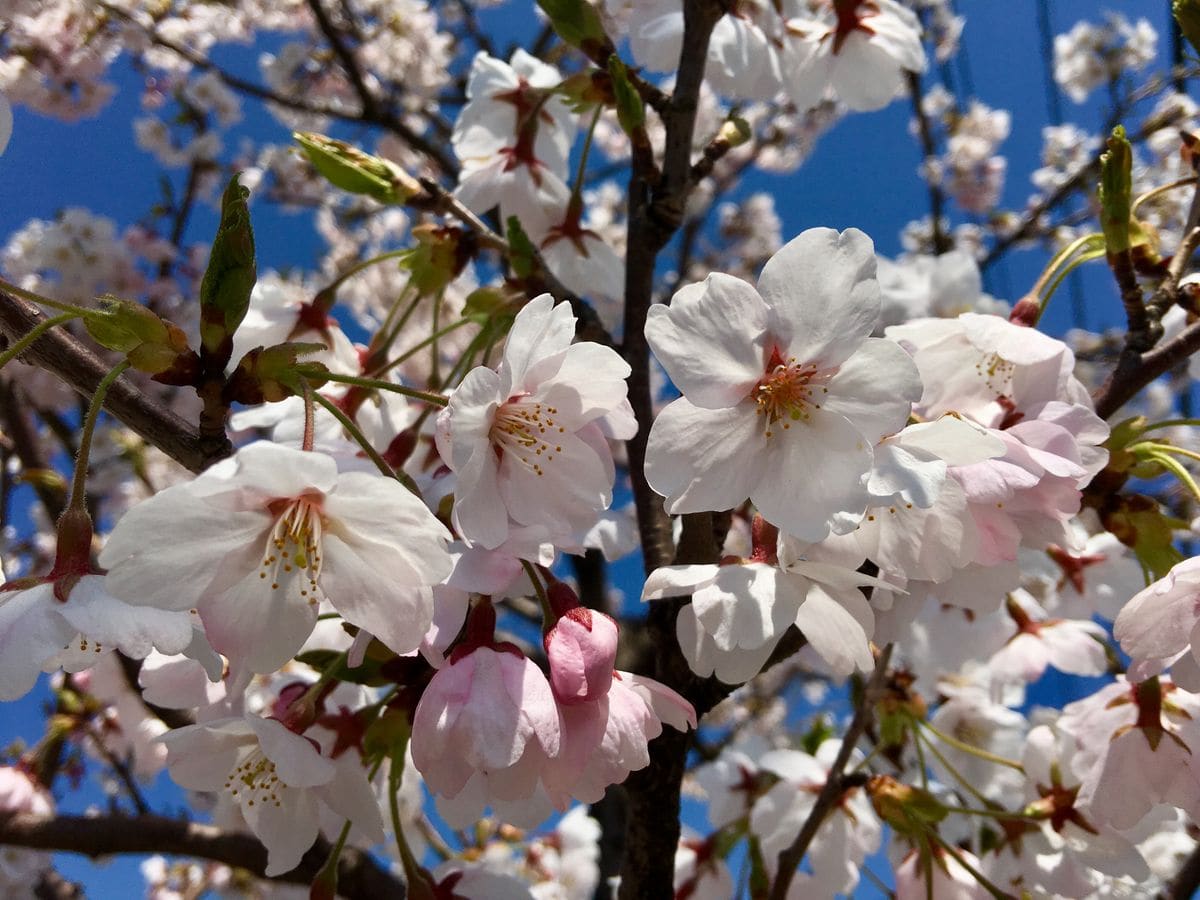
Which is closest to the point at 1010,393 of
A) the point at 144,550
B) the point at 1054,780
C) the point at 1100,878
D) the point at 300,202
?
the point at 1054,780

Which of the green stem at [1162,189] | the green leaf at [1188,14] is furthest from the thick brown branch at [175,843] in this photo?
the green leaf at [1188,14]

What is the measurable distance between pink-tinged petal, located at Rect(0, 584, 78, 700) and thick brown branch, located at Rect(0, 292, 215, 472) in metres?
0.16

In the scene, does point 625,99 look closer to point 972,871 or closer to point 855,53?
point 855,53

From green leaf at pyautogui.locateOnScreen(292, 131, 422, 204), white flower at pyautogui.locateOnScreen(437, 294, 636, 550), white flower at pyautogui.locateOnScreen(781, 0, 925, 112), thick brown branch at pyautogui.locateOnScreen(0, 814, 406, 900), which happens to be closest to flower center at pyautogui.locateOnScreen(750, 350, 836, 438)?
white flower at pyautogui.locateOnScreen(437, 294, 636, 550)

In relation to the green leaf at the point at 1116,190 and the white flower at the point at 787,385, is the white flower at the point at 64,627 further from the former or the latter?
the green leaf at the point at 1116,190

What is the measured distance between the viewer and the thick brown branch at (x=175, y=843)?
153 cm

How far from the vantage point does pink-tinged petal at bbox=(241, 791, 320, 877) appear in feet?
2.97

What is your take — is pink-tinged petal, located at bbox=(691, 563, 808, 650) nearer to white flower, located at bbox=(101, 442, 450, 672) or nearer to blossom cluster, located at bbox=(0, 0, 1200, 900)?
blossom cluster, located at bbox=(0, 0, 1200, 900)

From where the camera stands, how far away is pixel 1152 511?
1.02 metres

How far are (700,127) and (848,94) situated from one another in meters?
2.97

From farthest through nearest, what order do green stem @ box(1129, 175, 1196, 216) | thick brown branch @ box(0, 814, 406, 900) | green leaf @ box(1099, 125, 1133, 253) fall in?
1. thick brown branch @ box(0, 814, 406, 900)
2. green stem @ box(1129, 175, 1196, 216)
3. green leaf @ box(1099, 125, 1133, 253)

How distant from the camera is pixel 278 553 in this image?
2.54 ft

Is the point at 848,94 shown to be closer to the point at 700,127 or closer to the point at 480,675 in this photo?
the point at 480,675

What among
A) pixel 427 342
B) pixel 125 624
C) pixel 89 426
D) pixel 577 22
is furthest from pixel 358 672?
pixel 577 22
